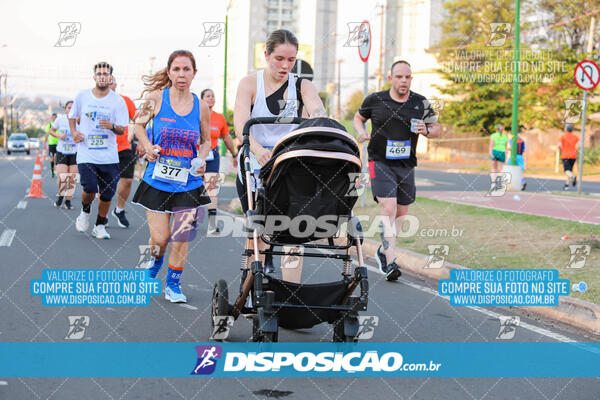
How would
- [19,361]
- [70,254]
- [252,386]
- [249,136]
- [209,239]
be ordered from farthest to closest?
[209,239] → [70,254] → [249,136] → [19,361] → [252,386]

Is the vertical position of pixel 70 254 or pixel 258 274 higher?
pixel 258 274

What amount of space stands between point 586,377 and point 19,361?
10.5ft

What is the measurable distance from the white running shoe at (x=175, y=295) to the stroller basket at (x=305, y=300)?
5.78ft

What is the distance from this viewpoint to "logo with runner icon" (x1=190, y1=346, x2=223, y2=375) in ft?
14.1

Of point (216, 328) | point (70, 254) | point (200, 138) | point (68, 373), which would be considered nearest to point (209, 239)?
point (70, 254)

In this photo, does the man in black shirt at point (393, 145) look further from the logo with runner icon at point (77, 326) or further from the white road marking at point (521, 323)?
the logo with runner icon at point (77, 326)

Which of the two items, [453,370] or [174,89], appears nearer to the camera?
[453,370]

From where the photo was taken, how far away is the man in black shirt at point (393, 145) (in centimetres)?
750

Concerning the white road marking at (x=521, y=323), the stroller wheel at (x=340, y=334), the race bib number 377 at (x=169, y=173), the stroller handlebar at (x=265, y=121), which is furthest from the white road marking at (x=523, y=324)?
the race bib number 377 at (x=169, y=173)

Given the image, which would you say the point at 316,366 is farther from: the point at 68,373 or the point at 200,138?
the point at 200,138

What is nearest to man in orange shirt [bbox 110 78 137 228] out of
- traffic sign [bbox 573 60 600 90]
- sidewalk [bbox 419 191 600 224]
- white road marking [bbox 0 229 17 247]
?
white road marking [bbox 0 229 17 247]

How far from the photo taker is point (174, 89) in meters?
5.96

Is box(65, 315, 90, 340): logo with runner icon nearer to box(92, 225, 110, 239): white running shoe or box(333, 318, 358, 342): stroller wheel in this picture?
box(333, 318, 358, 342): stroller wheel

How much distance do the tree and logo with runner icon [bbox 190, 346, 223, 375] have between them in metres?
112
